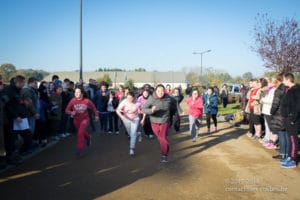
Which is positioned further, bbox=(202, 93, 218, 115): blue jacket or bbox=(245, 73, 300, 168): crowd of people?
bbox=(202, 93, 218, 115): blue jacket

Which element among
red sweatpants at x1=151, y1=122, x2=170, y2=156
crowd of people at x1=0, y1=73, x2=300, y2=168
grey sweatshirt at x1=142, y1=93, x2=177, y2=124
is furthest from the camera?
grey sweatshirt at x1=142, y1=93, x2=177, y2=124

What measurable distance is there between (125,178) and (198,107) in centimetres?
463

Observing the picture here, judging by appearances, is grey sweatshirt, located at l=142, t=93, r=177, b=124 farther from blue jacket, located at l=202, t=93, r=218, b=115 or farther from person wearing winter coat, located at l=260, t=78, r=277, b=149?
blue jacket, located at l=202, t=93, r=218, b=115

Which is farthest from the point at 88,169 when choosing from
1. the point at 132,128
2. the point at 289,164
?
the point at 289,164

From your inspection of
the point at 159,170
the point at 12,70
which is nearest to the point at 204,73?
the point at 12,70

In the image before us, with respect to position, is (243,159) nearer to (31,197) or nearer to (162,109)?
(162,109)

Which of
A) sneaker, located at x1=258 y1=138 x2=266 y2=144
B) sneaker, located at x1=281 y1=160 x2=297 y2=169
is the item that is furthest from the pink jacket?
sneaker, located at x1=281 y1=160 x2=297 y2=169

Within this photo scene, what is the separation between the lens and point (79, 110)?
775cm

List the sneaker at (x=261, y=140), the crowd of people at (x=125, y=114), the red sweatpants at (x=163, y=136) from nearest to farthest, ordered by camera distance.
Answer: the crowd of people at (x=125, y=114) < the red sweatpants at (x=163, y=136) < the sneaker at (x=261, y=140)

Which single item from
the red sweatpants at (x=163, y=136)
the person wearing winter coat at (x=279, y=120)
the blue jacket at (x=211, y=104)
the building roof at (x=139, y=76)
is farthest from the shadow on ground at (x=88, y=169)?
the building roof at (x=139, y=76)

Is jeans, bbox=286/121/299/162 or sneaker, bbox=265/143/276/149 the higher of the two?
jeans, bbox=286/121/299/162

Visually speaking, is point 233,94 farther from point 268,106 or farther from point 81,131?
point 81,131

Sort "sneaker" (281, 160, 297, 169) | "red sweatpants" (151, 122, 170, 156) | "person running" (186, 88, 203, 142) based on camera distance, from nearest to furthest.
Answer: "sneaker" (281, 160, 297, 169) → "red sweatpants" (151, 122, 170, 156) → "person running" (186, 88, 203, 142)

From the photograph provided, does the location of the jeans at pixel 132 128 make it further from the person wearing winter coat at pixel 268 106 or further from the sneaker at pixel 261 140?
the sneaker at pixel 261 140
